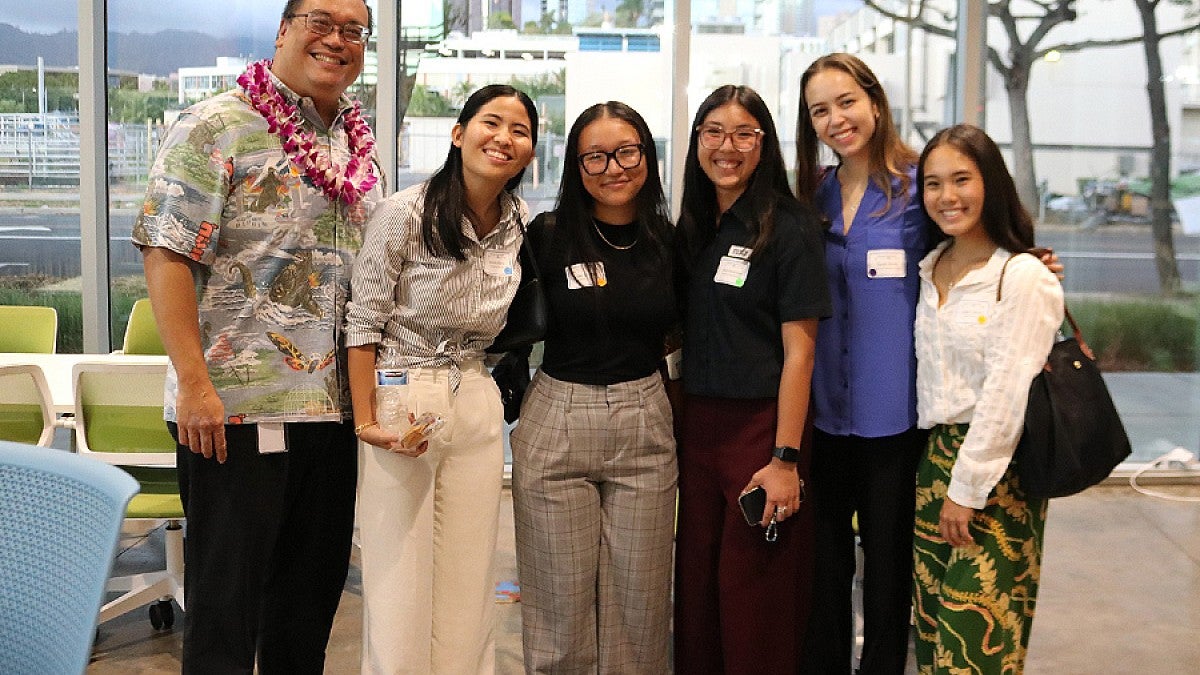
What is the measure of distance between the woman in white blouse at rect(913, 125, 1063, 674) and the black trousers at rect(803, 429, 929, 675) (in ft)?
0.39

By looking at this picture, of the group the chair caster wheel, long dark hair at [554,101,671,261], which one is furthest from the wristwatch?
the chair caster wheel

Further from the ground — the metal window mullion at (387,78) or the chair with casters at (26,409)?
the metal window mullion at (387,78)

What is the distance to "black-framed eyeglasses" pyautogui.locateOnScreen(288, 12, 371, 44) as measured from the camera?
7.38ft

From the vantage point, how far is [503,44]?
533cm

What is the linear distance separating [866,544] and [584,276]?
0.93 meters

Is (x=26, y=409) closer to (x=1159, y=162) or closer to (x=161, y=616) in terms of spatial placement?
(x=161, y=616)

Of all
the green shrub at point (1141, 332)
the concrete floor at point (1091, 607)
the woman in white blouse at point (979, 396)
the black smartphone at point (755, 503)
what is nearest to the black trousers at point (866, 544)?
the woman in white blouse at point (979, 396)

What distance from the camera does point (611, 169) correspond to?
7.97 ft

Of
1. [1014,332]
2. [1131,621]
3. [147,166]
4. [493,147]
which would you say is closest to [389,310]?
[493,147]

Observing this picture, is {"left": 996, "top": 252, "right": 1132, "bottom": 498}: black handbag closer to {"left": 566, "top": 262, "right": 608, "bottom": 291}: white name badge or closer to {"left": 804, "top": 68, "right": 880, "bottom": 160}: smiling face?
{"left": 804, "top": 68, "right": 880, "bottom": 160}: smiling face

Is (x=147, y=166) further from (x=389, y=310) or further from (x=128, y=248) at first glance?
(x=389, y=310)

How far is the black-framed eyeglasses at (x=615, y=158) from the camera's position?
7.96ft

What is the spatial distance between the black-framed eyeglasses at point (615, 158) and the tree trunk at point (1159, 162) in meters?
4.23

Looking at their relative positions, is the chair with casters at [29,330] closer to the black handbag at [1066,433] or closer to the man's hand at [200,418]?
the man's hand at [200,418]
